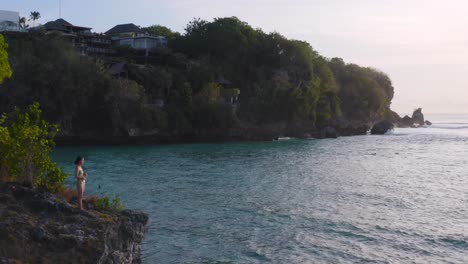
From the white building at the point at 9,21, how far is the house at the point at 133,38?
16.4 m

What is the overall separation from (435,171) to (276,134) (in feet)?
115

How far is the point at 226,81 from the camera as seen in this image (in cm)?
7144

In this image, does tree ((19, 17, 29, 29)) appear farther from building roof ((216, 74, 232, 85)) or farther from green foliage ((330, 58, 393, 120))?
green foliage ((330, 58, 393, 120))

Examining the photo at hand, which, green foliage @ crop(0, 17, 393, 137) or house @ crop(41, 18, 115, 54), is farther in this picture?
house @ crop(41, 18, 115, 54)

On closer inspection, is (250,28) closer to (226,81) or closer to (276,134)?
(226,81)

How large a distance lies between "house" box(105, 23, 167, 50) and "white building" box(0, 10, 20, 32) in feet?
53.9

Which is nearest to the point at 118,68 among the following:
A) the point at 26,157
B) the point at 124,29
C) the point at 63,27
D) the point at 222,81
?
the point at 63,27

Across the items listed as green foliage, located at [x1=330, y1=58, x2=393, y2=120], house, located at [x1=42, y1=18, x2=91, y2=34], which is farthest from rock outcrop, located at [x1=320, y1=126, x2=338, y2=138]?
house, located at [x1=42, y1=18, x2=91, y2=34]

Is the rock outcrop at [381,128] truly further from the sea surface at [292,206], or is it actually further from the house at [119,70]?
the house at [119,70]

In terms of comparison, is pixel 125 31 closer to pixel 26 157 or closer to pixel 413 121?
pixel 26 157

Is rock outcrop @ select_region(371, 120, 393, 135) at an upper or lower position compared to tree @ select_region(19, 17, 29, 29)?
lower

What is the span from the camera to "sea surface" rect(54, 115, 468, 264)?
48.2 feet

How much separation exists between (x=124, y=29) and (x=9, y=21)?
2162 centimetres

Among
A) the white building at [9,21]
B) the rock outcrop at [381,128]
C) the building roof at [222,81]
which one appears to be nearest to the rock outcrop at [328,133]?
the rock outcrop at [381,128]
